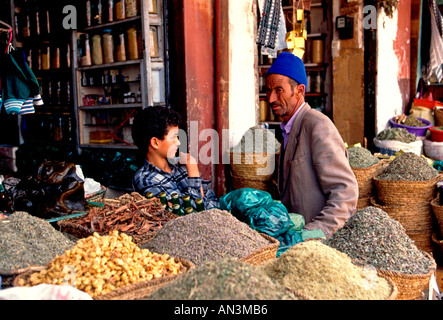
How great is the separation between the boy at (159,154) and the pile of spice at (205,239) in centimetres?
82

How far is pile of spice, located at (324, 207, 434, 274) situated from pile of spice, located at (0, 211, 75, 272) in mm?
947

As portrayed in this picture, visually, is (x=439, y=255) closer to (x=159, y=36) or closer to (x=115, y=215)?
(x=115, y=215)

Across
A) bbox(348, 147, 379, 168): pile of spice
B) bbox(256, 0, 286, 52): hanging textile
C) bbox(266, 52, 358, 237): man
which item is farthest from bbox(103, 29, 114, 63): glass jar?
bbox(348, 147, 379, 168): pile of spice

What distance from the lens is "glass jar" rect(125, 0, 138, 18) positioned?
3.59m

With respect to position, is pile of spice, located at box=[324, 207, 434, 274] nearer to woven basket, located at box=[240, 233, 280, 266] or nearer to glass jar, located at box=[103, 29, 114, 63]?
woven basket, located at box=[240, 233, 280, 266]

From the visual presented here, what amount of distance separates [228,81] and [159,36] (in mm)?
685

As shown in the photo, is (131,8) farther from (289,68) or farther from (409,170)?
(409,170)

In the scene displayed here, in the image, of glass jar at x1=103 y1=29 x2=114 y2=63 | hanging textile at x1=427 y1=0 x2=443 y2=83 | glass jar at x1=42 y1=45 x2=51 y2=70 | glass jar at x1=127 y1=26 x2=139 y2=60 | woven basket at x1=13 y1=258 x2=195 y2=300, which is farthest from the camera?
hanging textile at x1=427 y1=0 x2=443 y2=83

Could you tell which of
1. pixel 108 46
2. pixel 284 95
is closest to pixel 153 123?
pixel 284 95

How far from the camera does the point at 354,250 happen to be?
52.2 inches

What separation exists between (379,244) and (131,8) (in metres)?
3.09

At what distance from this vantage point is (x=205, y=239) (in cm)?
136
